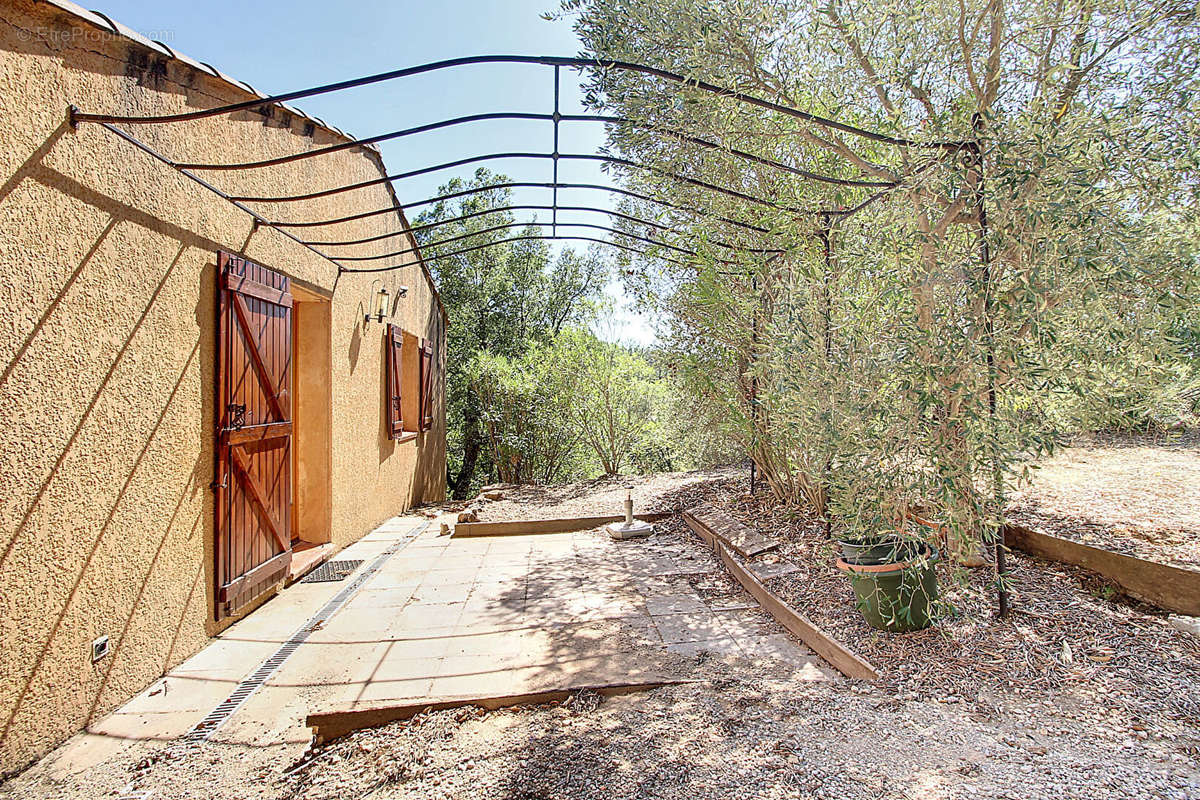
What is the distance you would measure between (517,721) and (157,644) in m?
1.85

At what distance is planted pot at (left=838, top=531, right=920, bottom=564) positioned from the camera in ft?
9.41

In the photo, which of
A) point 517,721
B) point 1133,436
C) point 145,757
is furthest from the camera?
point 1133,436

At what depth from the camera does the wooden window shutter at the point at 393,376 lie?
6.81m

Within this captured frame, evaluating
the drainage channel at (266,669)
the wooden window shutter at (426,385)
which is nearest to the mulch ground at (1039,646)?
the drainage channel at (266,669)

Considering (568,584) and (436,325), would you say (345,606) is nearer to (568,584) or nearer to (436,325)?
(568,584)

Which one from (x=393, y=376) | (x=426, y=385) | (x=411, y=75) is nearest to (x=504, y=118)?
(x=411, y=75)

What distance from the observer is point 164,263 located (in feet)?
9.47

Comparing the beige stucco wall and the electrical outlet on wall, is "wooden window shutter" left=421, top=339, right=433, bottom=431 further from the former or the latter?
the electrical outlet on wall

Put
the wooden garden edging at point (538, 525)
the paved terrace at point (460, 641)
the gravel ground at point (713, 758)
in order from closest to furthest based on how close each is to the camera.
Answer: the gravel ground at point (713, 758) → the paved terrace at point (460, 641) → the wooden garden edging at point (538, 525)

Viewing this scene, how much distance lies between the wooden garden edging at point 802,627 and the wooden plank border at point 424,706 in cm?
73

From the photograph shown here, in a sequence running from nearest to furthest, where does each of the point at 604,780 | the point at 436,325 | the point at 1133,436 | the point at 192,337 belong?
the point at 604,780
the point at 192,337
the point at 1133,436
the point at 436,325

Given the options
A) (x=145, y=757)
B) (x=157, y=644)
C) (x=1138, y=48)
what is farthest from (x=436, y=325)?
(x=1138, y=48)

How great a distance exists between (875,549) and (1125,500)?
2.15 m

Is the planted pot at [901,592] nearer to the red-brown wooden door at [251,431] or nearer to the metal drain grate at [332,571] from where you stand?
the red-brown wooden door at [251,431]
